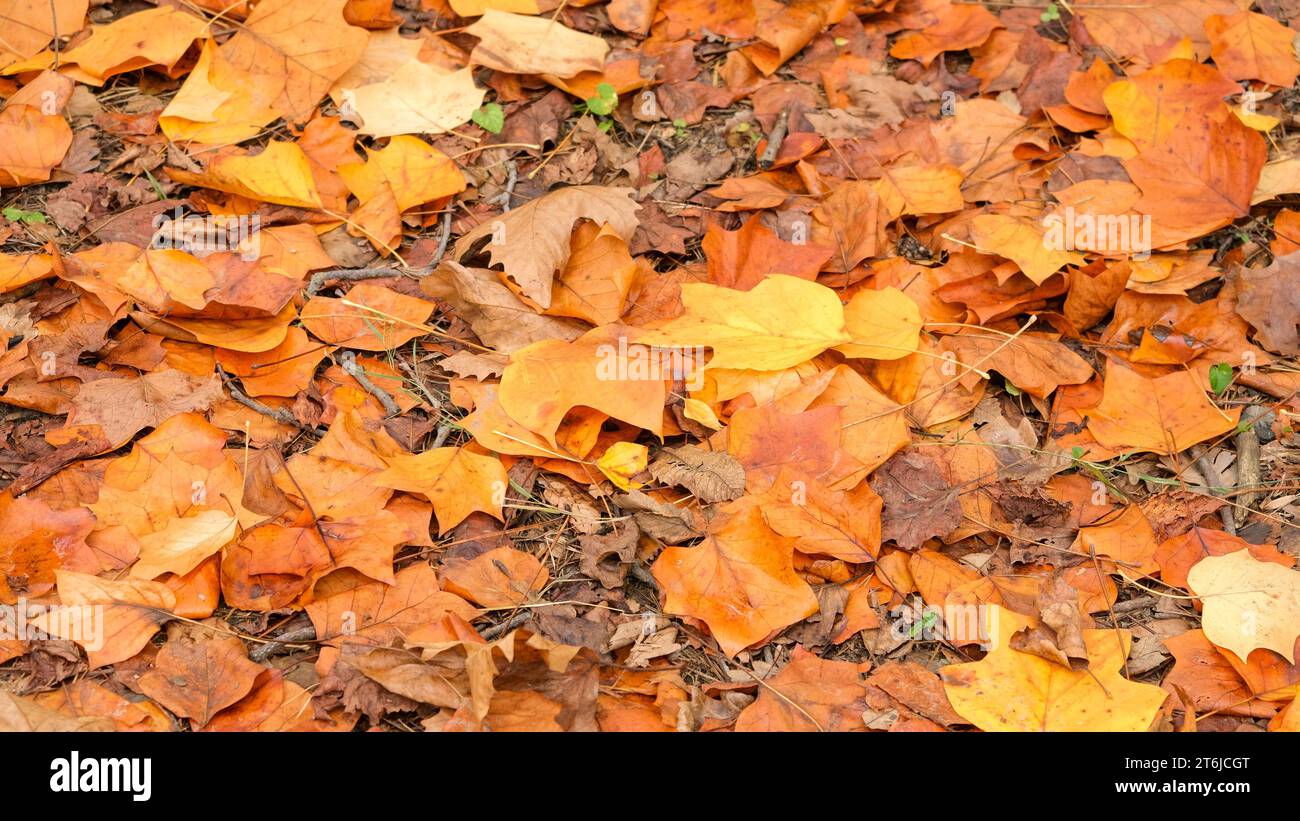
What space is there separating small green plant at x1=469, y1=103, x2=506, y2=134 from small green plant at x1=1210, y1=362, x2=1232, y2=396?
2384mm

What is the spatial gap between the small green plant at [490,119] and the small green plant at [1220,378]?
93.9 inches

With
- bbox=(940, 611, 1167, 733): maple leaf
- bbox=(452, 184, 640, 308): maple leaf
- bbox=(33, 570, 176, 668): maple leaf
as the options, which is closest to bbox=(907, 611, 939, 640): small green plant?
bbox=(940, 611, 1167, 733): maple leaf

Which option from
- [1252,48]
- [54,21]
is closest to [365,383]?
[54,21]

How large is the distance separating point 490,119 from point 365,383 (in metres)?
1.11

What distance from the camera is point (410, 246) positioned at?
10.7 feet

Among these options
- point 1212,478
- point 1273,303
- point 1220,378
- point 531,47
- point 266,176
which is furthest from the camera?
point 531,47

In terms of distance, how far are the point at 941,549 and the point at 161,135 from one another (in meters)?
2.79

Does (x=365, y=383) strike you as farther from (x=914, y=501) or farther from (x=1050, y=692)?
(x=1050, y=692)

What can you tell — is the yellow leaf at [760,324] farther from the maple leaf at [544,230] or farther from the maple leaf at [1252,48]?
the maple leaf at [1252,48]

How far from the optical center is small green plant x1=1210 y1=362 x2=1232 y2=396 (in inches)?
116

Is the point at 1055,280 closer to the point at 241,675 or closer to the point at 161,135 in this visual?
the point at 241,675

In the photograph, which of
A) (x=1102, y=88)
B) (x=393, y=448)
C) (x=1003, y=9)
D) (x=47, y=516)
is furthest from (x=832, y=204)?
(x=47, y=516)

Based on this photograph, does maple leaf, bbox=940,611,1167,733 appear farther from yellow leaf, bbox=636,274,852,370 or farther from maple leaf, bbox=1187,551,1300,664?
yellow leaf, bbox=636,274,852,370

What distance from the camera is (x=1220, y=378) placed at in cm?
295
